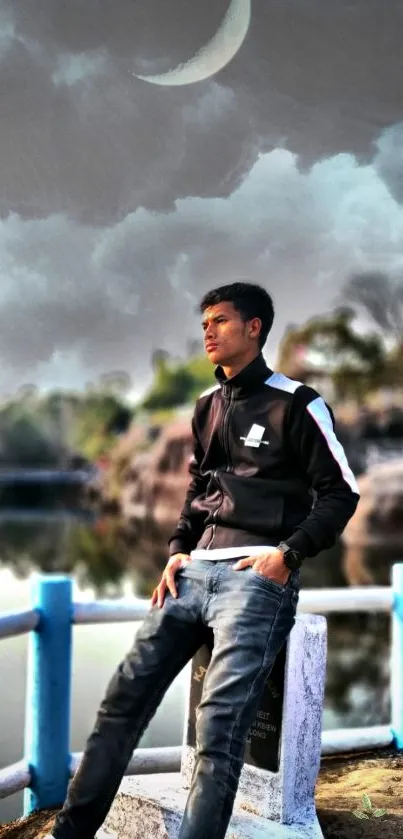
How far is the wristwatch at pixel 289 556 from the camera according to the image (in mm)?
2082

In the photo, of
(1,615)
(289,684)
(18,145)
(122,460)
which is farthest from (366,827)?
(18,145)

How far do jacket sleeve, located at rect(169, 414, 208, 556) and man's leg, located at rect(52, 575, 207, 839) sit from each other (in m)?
0.14

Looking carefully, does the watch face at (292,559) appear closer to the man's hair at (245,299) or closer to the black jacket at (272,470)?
the black jacket at (272,470)

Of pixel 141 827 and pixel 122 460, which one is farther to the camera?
pixel 122 460

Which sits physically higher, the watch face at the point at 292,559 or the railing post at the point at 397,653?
the watch face at the point at 292,559

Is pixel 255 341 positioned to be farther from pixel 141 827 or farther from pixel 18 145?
pixel 18 145

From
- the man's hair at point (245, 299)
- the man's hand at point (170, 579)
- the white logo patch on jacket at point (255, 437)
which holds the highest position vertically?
the man's hair at point (245, 299)

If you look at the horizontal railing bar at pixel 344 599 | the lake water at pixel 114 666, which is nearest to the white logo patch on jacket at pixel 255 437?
the lake water at pixel 114 666

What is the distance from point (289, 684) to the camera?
2.37m

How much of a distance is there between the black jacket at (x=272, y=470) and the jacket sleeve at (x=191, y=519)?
6 centimetres

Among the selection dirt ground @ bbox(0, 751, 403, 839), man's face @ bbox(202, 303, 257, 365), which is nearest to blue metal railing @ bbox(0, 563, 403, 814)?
dirt ground @ bbox(0, 751, 403, 839)

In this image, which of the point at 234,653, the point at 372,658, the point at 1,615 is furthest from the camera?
the point at 372,658

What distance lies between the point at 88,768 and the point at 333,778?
133cm

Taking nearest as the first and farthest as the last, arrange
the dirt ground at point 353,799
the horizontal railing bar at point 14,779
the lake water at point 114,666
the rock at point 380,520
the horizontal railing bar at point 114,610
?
the dirt ground at point 353,799
the horizontal railing bar at point 14,779
the horizontal railing bar at point 114,610
the lake water at point 114,666
the rock at point 380,520
